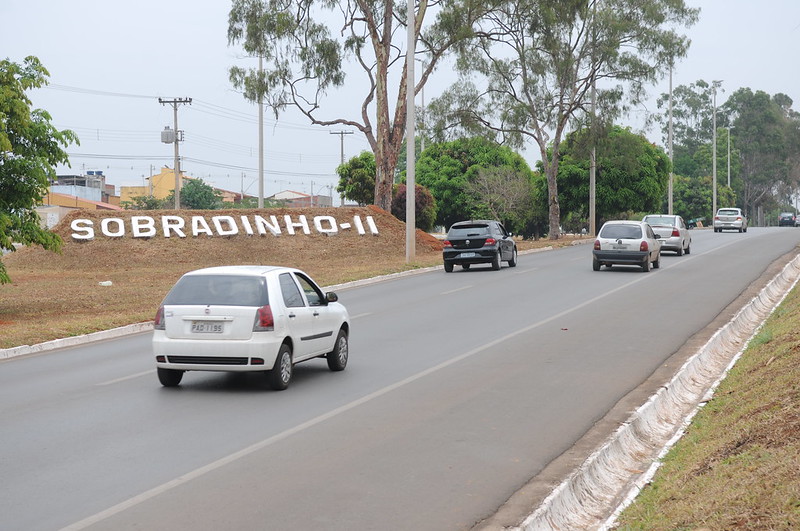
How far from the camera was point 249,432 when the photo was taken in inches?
374

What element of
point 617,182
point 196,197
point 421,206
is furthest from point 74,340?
point 196,197

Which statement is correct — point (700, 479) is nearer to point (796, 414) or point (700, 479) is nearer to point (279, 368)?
point (796, 414)

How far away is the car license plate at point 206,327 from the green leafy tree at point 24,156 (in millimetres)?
11242

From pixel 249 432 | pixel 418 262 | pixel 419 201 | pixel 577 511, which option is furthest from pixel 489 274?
pixel 419 201

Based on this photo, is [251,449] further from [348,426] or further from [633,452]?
[633,452]

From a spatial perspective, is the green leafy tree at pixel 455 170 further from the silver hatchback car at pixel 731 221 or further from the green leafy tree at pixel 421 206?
the silver hatchback car at pixel 731 221

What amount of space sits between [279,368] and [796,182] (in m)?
130

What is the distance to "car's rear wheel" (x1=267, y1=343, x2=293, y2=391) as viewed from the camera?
468 inches

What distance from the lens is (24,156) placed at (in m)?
22.2

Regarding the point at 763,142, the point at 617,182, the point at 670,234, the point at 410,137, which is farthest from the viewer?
the point at 763,142

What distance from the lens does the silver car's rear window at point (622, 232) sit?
104ft

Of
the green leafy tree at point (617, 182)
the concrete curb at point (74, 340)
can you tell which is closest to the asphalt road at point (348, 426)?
the concrete curb at point (74, 340)

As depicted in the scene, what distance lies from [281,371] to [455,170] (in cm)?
6581

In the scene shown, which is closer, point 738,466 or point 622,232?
point 738,466
